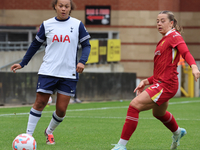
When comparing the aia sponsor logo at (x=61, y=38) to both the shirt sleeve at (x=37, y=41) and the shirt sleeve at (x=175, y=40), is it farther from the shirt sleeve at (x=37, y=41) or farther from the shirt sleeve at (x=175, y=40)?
the shirt sleeve at (x=175, y=40)

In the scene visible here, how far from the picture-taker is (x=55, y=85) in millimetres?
6277

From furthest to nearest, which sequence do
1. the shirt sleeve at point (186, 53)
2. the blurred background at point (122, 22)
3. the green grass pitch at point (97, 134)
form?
1. the blurred background at point (122, 22)
2. the green grass pitch at point (97, 134)
3. the shirt sleeve at point (186, 53)

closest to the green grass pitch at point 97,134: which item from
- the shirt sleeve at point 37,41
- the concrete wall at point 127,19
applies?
the shirt sleeve at point 37,41

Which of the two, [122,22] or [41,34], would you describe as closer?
[41,34]

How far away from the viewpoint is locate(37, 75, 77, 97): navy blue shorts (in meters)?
6.18

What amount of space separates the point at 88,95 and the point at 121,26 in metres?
12.0

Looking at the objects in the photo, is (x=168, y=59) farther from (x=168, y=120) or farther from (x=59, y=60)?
(x=59, y=60)

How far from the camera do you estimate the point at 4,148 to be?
6.22m

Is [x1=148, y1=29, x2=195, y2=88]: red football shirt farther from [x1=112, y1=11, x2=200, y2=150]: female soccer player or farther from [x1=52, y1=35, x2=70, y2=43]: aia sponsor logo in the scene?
[x1=52, y1=35, x2=70, y2=43]: aia sponsor logo

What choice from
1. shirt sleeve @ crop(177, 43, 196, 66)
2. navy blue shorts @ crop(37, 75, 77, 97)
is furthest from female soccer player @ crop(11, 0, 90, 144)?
shirt sleeve @ crop(177, 43, 196, 66)

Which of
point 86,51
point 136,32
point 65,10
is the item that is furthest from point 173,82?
point 136,32

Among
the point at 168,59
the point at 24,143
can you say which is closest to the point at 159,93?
the point at 168,59

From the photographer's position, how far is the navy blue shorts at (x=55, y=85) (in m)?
6.18

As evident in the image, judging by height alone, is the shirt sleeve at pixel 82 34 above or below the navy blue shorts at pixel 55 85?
above
